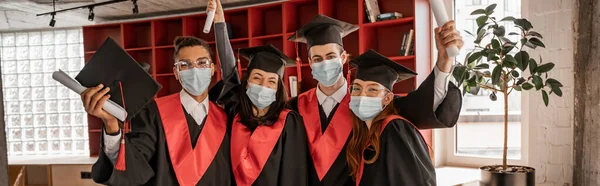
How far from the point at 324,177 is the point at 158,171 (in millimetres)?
632

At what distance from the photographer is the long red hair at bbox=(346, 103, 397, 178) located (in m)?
1.71

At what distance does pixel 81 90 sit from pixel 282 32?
3.78 m

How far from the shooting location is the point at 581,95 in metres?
3.00

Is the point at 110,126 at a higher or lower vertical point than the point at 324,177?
higher

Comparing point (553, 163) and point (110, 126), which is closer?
point (110, 126)

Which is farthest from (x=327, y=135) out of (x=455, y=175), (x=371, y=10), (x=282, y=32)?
(x=282, y=32)

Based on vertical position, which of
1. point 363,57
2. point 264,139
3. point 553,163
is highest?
point 363,57

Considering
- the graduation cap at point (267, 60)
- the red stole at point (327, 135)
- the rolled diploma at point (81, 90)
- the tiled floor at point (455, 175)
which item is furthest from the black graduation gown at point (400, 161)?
the tiled floor at point (455, 175)

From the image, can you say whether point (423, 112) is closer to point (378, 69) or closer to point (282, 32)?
point (378, 69)

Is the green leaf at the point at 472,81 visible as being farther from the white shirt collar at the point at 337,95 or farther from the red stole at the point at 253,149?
the red stole at the point at 253,149

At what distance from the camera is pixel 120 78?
151cm

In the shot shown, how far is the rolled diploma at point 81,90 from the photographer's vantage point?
1.28m

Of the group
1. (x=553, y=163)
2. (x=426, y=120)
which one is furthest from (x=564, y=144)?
(x=426, y=120)

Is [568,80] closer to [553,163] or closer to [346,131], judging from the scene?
[553,163]
